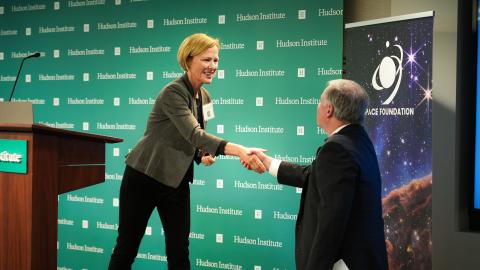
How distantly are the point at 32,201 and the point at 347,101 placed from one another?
1.37 meters

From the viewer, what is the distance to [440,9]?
11.0ft

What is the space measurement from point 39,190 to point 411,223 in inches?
86.6

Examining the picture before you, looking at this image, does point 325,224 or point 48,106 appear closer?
point 325,224

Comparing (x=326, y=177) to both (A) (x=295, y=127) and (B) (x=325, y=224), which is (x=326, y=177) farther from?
(A) (x=295, y=127)

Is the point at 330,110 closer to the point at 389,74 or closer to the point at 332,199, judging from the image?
the point at 332,199

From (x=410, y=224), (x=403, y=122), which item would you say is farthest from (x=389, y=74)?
(x=410, y=224)

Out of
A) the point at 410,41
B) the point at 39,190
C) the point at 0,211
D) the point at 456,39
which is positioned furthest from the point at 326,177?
the point at 456,39

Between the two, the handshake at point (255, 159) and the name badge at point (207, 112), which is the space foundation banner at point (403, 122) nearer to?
the handshake at point (255, 159)

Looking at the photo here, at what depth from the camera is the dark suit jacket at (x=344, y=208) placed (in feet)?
6.44

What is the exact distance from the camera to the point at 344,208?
1953mm

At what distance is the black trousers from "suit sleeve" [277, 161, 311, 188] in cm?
69

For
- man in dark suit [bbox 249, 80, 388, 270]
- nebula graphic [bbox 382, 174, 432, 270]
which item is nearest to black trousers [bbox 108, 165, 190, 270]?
man in dark suit [bbox 249, 80, 388, 270]

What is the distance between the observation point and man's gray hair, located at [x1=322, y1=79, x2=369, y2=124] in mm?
2096

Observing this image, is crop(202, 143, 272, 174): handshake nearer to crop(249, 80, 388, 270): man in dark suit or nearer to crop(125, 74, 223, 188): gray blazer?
crop(125, 74, 223, 188): gray blazer
